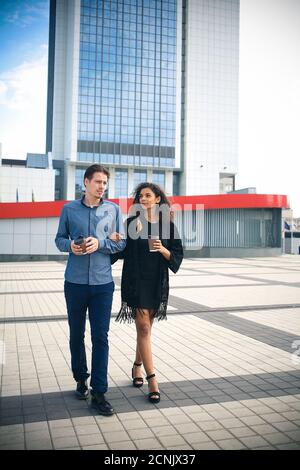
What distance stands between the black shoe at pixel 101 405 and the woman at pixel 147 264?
435 millimetres

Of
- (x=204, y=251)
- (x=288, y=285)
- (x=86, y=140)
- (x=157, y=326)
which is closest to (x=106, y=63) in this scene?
(x=86, y=140)

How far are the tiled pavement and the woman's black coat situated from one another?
81 centimetres

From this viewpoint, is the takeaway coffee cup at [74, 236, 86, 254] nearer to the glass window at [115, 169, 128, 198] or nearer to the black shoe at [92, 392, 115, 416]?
the black shoe at [92, 392, 115, 416]

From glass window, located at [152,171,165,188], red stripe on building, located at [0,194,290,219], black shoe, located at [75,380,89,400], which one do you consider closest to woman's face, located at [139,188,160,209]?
black shoe, located at [75,380,89,400]

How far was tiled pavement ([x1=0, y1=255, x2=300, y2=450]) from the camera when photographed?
2.83 metres

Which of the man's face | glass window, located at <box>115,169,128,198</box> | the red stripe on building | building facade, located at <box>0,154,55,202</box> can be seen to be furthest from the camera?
glass window, located at <box>115,169,128,198</box>

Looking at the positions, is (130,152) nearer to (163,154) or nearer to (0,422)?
(163,154)

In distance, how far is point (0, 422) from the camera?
119 inches

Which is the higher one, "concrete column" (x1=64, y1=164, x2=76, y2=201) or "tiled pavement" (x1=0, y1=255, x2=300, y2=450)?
"concrete column" (x1=64, y1=164, x2=76, y2=201)

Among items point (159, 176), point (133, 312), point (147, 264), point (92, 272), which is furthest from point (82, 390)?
point (159, 176)

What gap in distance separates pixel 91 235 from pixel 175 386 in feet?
5.63

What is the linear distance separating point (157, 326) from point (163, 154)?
59.3 meters

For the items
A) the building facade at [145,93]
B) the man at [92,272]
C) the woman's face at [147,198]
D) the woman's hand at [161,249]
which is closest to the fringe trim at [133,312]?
the man at [92,272]

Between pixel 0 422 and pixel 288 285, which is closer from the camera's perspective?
pixel 0 422
